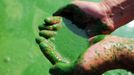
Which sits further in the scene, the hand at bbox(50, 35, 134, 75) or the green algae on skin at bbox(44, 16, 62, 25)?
the green algae on skin at bbox(44, 16, 62, 25)

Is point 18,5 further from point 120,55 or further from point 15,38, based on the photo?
point 120,55

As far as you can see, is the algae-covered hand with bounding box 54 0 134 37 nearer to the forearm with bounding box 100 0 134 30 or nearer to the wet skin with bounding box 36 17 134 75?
the forearm with bounding box 100 0 134 30

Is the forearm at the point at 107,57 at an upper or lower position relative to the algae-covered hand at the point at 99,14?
upper

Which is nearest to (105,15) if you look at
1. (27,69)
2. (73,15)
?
(73,15)

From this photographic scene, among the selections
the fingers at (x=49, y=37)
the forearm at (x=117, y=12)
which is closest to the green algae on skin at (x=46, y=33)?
the fingers at (x=49, y=37)

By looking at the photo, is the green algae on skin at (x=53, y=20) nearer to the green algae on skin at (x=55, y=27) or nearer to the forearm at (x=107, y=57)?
the green algae on skin at (x=55, y=27)

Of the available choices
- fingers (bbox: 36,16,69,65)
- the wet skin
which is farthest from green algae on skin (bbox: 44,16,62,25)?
the wet skin
